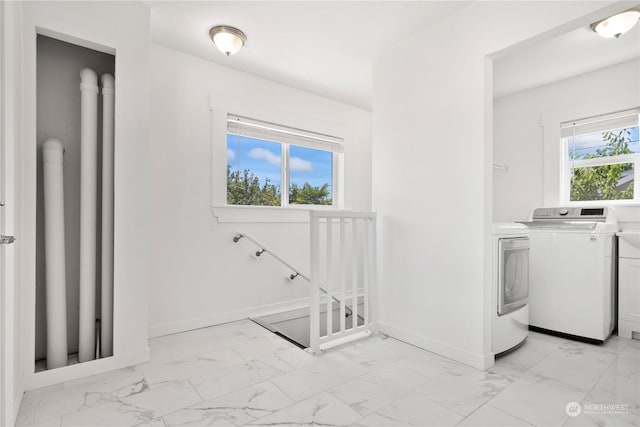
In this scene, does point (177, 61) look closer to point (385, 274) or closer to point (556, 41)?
point (385, 274)

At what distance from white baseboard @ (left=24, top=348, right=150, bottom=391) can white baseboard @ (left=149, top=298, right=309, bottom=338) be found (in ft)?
1.66

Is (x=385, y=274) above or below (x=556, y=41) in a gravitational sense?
below

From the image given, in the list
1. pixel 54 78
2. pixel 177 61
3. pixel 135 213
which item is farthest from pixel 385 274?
pixel 54 78

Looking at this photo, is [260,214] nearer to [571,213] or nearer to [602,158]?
[571,213]

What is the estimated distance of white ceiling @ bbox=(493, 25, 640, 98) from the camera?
2398 millimetres

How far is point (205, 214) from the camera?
111 inches

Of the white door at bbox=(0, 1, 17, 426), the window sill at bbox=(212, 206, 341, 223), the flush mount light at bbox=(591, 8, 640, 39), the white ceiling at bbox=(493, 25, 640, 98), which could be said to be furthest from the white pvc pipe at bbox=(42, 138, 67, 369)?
the flush mount light at bbox=(591, 8, 640, 39)

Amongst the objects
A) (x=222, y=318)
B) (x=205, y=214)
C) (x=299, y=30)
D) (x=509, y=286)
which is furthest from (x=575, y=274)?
(x=205, y=214)

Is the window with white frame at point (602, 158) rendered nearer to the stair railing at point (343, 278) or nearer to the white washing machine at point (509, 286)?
the white washing machine at point (509, 286)

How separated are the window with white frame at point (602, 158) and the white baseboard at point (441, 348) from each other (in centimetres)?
200

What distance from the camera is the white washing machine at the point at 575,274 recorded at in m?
2.38

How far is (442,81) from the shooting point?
223 centimetres

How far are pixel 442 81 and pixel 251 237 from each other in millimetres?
2037

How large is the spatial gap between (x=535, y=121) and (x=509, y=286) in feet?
6.46
